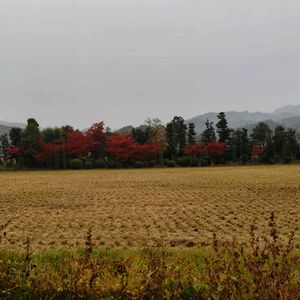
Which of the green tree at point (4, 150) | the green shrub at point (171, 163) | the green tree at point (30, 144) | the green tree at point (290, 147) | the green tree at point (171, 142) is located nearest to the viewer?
the green tree at point (30, 144)

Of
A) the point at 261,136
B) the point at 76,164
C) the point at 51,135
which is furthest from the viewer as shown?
the point at 261,136

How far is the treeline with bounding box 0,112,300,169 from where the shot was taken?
218ft

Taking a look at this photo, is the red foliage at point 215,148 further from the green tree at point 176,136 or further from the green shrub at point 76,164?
the green shrub at point 76,164

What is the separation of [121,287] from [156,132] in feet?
220

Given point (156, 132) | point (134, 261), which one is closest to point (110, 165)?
point (156, 132)

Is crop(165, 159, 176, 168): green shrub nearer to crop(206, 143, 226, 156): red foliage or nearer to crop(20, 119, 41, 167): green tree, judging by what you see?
crop(206, 143, 226, 156): red foliage

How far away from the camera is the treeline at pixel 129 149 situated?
66.4 metres

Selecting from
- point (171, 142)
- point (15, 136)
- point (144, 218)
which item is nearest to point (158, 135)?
point (171, 142)

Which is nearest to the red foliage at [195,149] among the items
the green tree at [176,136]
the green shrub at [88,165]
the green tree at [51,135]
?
the green tree at [176,136]

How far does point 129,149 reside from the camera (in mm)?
66750

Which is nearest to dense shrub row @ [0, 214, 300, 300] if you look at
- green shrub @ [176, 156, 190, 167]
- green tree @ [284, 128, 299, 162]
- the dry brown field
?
the dry brown field

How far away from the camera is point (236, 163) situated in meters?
71.4

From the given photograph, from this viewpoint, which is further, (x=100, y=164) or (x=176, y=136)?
(x=176, y=136)

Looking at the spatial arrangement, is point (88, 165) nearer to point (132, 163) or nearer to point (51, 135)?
point (132, 163)
